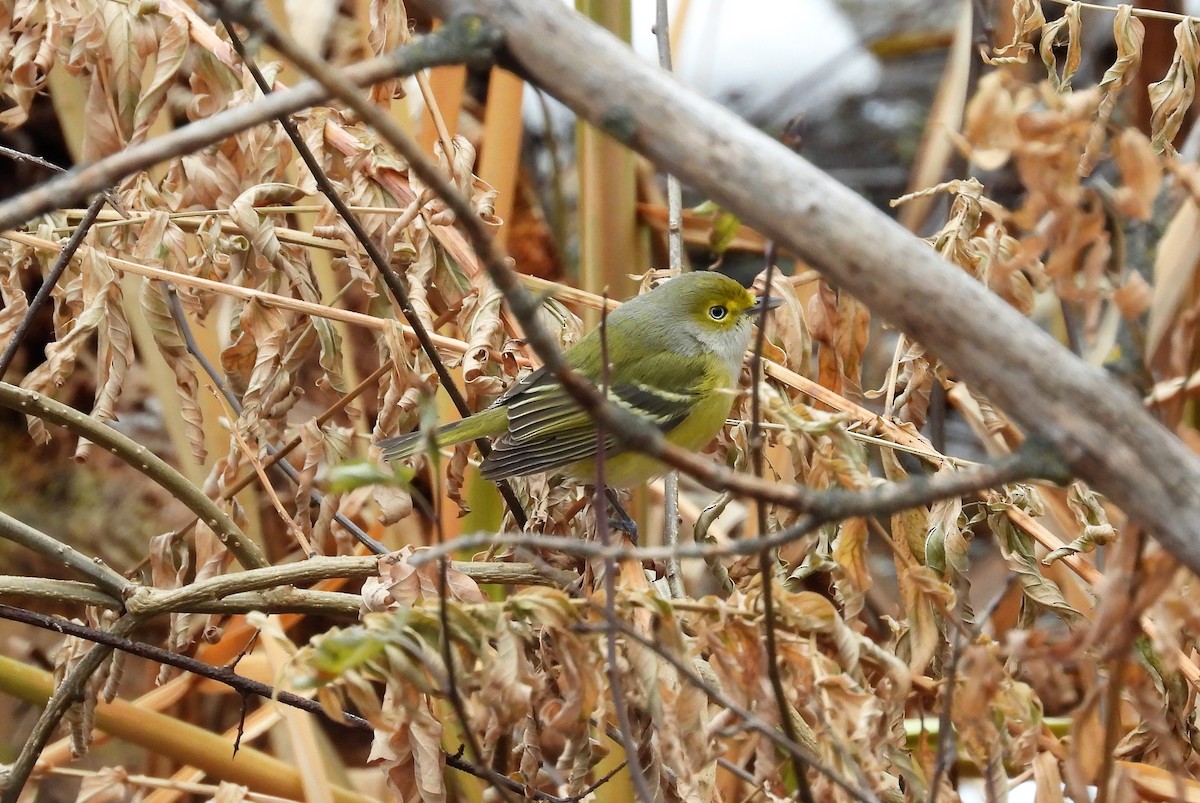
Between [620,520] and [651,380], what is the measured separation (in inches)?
13.5

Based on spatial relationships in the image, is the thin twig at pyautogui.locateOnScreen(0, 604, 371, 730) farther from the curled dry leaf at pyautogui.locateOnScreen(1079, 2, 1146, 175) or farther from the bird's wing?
the curled dry leaf at pyautogui.locateOnScreen(1079, 2, 1146, 175)

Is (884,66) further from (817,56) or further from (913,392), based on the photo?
(913,392)

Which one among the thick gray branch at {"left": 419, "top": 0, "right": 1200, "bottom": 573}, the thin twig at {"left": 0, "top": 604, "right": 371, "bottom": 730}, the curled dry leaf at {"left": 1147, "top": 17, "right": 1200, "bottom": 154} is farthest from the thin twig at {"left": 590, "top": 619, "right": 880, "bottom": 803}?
the curled dry leaf at {"left": 1147, "top": 17, "right": 1200, "bottom": 154}

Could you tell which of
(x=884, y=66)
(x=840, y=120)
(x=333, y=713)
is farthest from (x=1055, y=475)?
(x=884, y=66)

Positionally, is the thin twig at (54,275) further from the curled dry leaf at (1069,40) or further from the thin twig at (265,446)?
the curled dry leaf at (1069,40)

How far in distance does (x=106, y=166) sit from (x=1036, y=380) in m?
0.67

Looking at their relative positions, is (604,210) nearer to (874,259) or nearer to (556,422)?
(556,422)

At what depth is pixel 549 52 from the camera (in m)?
0.84

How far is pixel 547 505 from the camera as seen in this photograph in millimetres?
2018

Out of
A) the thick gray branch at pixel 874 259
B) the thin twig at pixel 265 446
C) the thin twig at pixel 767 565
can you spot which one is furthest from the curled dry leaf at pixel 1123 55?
the thin twig at pixel 265 446

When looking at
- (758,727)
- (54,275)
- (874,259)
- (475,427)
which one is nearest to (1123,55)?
(874,259)

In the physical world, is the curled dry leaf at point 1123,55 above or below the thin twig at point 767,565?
above

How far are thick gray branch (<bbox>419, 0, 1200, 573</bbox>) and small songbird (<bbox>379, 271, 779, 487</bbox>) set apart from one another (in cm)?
136

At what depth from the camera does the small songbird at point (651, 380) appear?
226 cm
